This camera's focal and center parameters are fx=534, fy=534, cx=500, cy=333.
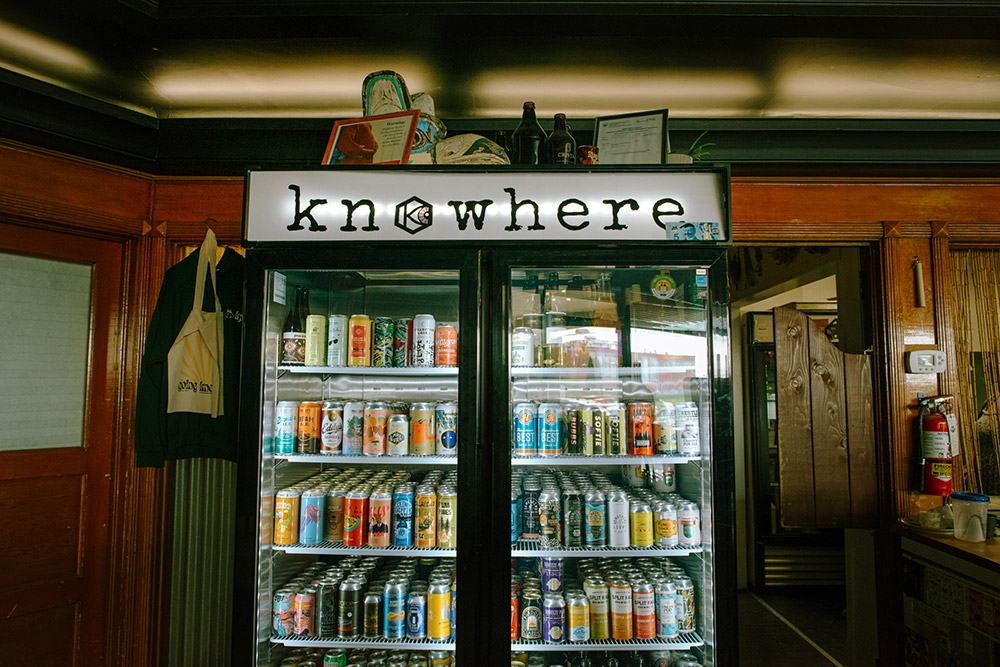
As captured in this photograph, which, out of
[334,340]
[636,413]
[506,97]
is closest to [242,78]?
[506,97]

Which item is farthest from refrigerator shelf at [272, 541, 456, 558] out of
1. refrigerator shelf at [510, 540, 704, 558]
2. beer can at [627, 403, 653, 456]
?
beer can at [627, 403, 653, 456]

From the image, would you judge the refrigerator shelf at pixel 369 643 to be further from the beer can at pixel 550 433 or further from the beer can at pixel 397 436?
the beer can at pixel 550 433

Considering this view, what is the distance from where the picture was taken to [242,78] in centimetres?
257

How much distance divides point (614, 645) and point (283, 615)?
1220 millimetres

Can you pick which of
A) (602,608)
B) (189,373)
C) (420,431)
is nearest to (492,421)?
(420,431)

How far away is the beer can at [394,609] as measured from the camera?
193cm

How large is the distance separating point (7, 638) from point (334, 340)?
1.99 m

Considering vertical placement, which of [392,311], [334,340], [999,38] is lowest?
[334,340]

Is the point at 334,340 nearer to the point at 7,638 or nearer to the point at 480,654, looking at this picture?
the point at 480,654

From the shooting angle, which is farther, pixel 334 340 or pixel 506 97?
pixel 506 97

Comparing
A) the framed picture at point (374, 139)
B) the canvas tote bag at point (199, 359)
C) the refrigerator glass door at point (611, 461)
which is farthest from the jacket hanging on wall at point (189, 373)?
the refrigerator glass door at point (611, 461)

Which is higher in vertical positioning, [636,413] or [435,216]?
[435,216]

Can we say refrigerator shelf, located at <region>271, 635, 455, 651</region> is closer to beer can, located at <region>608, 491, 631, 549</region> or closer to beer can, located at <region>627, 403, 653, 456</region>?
beer can, located at <region>608, 491, 631, 549</region>

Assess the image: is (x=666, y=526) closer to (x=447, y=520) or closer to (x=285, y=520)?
(x=447, y=520)
